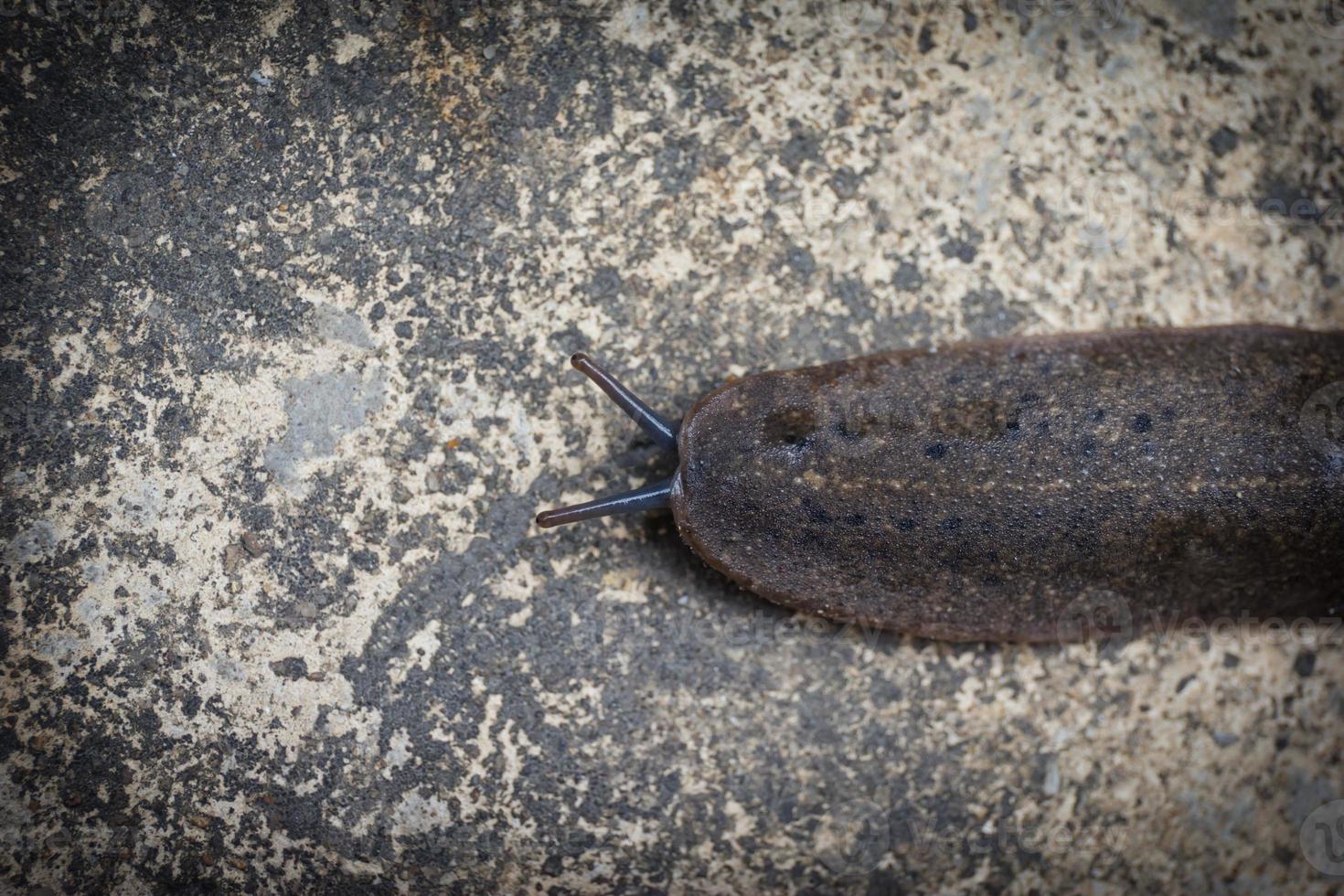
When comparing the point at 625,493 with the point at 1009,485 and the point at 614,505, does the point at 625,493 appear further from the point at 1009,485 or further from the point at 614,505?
the point at 1009,485

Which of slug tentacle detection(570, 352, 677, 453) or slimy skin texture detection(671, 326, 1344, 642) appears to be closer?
slimy skin texture detection(671, 326, 1344, 642)

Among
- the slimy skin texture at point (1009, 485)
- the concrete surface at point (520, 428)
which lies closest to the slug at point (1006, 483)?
the slimy skin texture at point (1009, 485)

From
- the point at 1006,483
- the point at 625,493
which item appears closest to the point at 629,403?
the point at 625,493

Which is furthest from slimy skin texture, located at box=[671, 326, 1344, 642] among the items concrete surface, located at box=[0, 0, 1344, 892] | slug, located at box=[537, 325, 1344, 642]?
concrete surface, located at box=[0, 0, 1344, 892]

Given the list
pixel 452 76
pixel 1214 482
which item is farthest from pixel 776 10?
pixel 1214 482

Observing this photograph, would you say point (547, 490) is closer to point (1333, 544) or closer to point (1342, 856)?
point (1333, 544)

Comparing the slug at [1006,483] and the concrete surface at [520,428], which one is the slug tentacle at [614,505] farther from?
the concrete surface at [520,428]

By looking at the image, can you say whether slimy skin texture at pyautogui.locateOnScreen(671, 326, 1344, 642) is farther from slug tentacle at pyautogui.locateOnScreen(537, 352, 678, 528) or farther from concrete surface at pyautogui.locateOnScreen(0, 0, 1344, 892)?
concrete surface at pyautogui.locateOnScreen(0, 0, 1344, 892)
